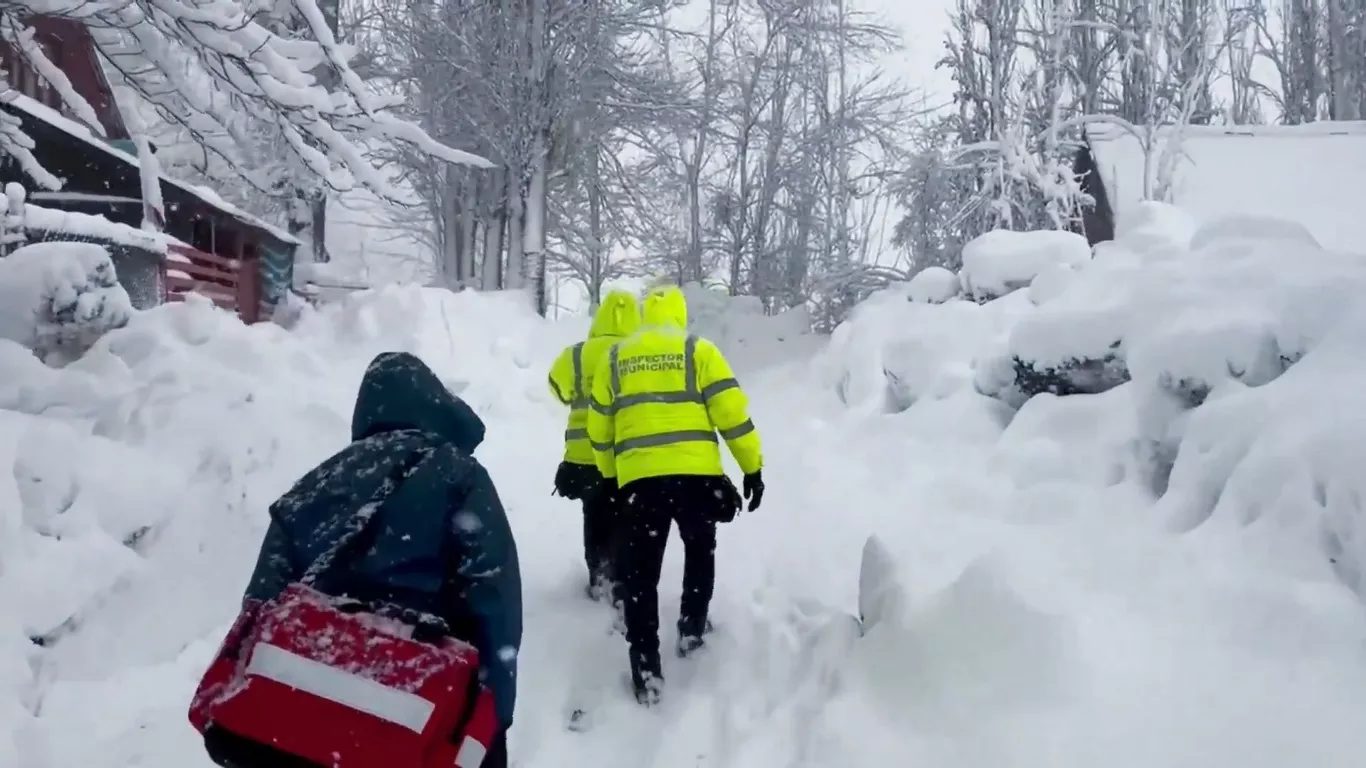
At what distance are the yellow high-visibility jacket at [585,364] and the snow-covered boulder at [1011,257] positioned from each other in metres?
6.98

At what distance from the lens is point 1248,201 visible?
456 inches

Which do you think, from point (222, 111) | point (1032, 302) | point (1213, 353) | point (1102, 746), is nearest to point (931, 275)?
point (1032, 302)

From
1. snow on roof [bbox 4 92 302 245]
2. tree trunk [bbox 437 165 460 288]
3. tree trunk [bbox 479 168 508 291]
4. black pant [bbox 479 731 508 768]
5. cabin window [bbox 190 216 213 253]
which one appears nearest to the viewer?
black pant [bbox 479 731 508 768]

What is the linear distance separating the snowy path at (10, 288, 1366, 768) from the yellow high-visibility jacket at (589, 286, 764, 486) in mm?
941

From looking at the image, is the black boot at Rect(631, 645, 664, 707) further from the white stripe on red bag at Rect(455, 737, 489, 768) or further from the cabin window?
the cabin window

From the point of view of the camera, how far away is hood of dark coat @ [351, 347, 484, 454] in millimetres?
2352

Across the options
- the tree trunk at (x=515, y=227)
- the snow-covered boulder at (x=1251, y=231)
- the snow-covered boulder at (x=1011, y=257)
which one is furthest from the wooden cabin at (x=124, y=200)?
the snow-covered boulder at (x=1011, y=257)

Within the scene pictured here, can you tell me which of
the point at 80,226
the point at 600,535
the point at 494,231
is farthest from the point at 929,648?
the point at 494,231

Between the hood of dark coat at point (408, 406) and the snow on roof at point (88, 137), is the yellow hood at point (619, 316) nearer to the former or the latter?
the hood of dark coat at point (408, 406)

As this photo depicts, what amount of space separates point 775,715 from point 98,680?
8.56 feet

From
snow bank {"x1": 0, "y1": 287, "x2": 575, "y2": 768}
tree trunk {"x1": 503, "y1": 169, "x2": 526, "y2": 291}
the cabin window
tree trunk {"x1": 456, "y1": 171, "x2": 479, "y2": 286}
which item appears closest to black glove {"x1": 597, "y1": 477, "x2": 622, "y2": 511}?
snow bank {"x1": 0, "y1": 287, "x2": 575, "y2": 768}

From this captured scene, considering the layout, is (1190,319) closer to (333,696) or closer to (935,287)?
(333,696)

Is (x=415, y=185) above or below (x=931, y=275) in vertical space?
above

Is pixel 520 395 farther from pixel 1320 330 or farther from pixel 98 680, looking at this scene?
pixel 1320 330
